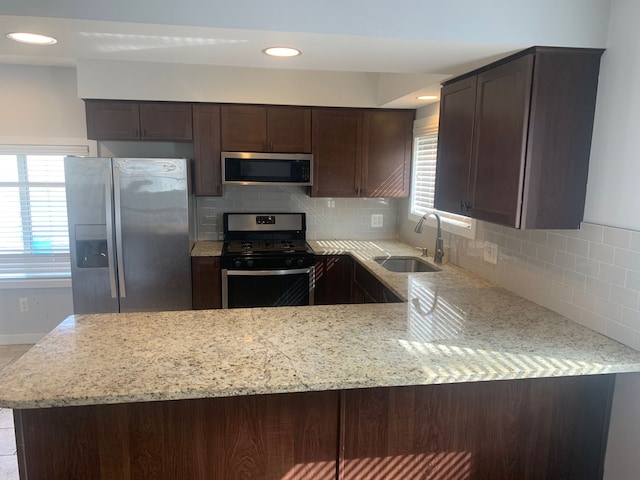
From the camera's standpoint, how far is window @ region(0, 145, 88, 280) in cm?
388

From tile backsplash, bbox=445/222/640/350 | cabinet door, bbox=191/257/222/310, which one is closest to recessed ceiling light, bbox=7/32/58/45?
cabinet door, bbox=191/257/222/310

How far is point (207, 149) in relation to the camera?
11.5 feet

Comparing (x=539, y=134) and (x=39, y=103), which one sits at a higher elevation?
(x=39, y=103)

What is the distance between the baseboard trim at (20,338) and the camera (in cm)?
395

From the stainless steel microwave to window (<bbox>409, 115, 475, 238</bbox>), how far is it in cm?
92

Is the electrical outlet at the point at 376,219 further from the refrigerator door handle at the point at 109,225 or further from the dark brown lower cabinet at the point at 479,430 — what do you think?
the dark brown lower cabinet at the point at 479,430

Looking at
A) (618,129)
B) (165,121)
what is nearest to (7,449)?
(165,121)

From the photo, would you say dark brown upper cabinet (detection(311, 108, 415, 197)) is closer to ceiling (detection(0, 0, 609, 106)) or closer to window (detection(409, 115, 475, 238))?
window (detection(409, 115, 475, 238))

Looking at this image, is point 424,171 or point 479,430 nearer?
point 479,430

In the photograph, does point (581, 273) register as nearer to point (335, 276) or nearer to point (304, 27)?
point (304, 27)

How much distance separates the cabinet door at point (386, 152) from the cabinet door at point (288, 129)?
0.50m

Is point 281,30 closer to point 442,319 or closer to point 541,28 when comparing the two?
point 541,28

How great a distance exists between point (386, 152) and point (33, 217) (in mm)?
3200

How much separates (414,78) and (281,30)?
4.98ft
